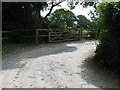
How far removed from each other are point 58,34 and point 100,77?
Result: 8.64m

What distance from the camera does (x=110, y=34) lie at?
17.1 ft

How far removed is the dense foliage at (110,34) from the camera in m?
4.92

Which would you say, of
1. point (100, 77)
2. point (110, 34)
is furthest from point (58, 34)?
point (100, 77)

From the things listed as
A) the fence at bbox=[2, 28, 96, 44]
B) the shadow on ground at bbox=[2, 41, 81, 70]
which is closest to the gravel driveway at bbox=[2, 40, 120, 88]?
the shadow on ground at bbox=[2, 41, 81, 70]

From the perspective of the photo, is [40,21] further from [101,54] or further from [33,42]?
[101,54]

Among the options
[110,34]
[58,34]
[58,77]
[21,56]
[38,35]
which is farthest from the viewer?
[58,34]

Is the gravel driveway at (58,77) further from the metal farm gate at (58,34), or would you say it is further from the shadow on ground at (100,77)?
the metal farm gate at (58,34)

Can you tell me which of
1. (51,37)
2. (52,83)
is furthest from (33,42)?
(52,83)

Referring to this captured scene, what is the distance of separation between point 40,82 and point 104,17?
366 cm

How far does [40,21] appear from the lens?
14164 mm

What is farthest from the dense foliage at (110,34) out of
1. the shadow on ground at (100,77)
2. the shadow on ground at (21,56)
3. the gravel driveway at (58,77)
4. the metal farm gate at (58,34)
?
the metal farm gate at (58,34)

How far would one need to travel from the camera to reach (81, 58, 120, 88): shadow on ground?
3.95 metres

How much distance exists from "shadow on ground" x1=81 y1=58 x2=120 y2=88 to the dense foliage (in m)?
0.36

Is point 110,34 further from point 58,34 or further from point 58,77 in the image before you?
point 58,34
